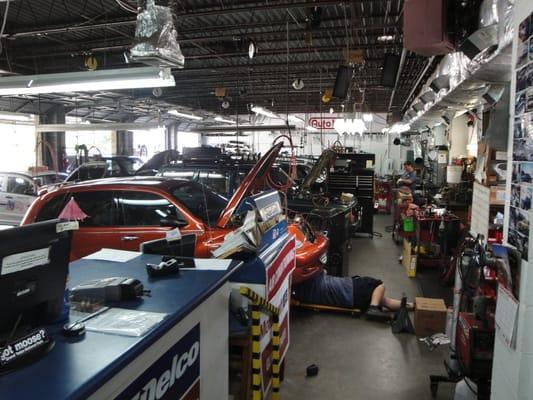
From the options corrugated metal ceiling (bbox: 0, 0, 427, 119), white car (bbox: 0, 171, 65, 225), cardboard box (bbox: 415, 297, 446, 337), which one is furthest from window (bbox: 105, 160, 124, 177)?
cardboard box (bbox: 415, 297, 446, 337)

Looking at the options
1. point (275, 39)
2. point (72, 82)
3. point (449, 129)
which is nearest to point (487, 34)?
point (72, 82)

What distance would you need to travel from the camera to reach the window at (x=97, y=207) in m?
4.53

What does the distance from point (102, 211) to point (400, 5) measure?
15.4 ft

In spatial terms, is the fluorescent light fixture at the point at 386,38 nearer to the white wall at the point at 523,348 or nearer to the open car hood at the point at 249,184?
the open car hood at the point at 249,184

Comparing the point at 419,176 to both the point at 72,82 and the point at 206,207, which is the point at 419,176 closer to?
the point at 206,207

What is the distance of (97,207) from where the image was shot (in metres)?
4.58

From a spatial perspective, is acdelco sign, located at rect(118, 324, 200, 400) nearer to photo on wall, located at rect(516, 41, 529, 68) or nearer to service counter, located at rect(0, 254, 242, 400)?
service counter, located at rect(0, 254, 242, 400)

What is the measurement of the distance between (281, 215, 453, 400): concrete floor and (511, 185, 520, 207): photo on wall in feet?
6.08

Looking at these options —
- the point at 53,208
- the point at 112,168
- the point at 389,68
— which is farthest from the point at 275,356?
the point at 112,168

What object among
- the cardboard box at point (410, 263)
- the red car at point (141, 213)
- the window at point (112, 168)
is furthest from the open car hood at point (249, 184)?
the window at point (112, 168)

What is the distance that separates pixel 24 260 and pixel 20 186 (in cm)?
854

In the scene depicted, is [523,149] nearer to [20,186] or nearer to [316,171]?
[316,171]

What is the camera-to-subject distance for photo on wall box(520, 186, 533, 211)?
198 cm

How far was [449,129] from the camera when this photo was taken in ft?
34.4
